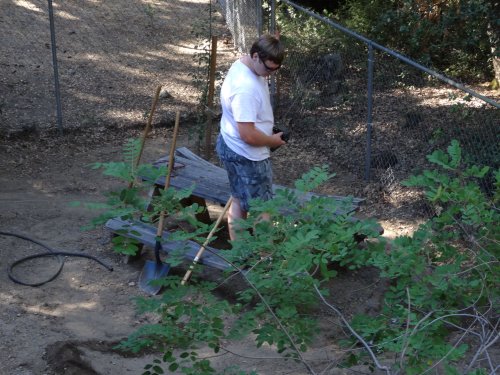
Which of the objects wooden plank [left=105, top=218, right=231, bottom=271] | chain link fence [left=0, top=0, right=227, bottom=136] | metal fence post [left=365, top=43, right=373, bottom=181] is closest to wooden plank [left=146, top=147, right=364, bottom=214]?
wooden plank [left=105, top=218, right=231, bottom=271]

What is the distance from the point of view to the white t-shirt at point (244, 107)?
4.84 metres

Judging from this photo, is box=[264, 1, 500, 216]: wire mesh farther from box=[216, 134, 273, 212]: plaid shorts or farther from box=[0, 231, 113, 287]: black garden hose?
box=[0, 231, 113, 287]: black garden hose

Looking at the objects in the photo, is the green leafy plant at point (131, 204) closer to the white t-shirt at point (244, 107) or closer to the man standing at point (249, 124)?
the man standing at point (249, 124)

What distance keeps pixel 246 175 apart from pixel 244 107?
21.1 inches

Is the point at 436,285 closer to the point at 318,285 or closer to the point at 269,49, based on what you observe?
the point at 318,285

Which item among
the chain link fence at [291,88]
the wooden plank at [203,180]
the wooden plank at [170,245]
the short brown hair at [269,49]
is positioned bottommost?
the wooden plank at [170,245]

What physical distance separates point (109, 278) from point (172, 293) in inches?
109

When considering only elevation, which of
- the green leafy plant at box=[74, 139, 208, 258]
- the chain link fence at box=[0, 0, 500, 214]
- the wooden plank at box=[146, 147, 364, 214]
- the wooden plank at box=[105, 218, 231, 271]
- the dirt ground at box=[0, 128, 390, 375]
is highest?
the green leafy plant at box=[74, 139, 208, 258]

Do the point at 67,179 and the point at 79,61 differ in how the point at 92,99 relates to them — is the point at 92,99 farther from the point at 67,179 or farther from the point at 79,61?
the point at 67,179

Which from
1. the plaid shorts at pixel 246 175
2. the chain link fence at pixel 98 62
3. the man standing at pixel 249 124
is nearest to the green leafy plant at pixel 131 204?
the man standing at pixel 249 124

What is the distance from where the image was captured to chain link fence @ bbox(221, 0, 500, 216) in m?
7.56

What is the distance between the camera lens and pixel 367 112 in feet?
25.9

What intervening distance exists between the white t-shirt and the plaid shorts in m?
0.05

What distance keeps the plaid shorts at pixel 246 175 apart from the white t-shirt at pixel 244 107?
47 millimetres
